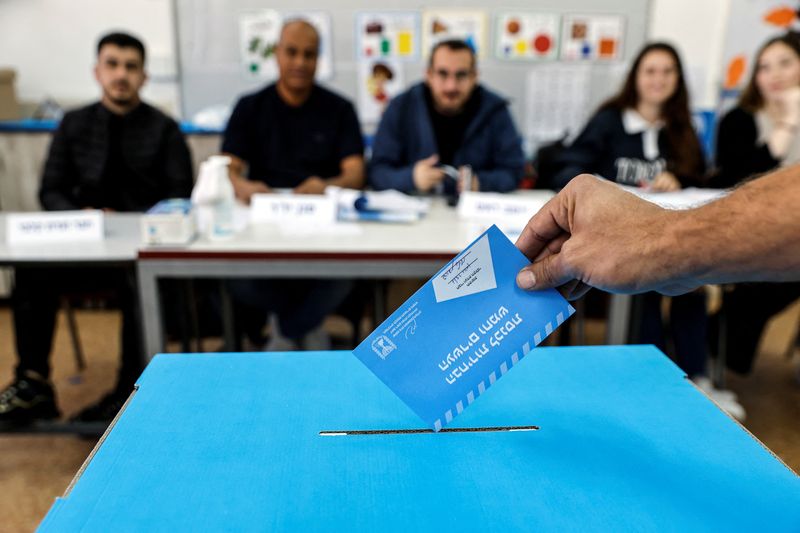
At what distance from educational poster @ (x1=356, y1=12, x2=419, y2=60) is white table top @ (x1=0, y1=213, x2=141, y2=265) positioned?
230cm

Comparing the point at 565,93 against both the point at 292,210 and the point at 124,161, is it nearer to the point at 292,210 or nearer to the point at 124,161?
the point at 292,210

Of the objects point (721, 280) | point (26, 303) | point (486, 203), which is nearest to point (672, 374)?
point (721, 280)

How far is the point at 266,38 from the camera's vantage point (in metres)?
3.65

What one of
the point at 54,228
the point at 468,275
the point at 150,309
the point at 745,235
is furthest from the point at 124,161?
the point at 745,235

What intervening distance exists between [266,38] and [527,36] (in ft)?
5.07

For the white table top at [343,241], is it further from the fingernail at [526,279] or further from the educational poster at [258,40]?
the educational poster at [258,40]

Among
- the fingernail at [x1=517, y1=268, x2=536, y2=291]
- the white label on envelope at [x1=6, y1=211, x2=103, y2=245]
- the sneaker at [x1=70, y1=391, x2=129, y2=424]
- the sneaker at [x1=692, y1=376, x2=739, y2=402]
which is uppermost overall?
the fingernail at [x1=517, y1=268, x2=536, y2=291]

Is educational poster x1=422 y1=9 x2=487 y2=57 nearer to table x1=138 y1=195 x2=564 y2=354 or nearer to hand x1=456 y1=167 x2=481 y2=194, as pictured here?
hand x1=456 y1=167 x2=481 y2=194

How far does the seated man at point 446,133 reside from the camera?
8.25 ft

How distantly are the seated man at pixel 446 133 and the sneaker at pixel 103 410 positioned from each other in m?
1.22

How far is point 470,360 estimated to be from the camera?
0.65m

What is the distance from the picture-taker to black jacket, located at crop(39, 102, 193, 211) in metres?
2.37

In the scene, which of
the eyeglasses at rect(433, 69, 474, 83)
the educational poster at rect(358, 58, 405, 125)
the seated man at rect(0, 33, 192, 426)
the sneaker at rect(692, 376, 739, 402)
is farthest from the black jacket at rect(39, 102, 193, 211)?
the sneaker at rect(692, 376, 739, 402)

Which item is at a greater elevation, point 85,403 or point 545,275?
point 545,275
